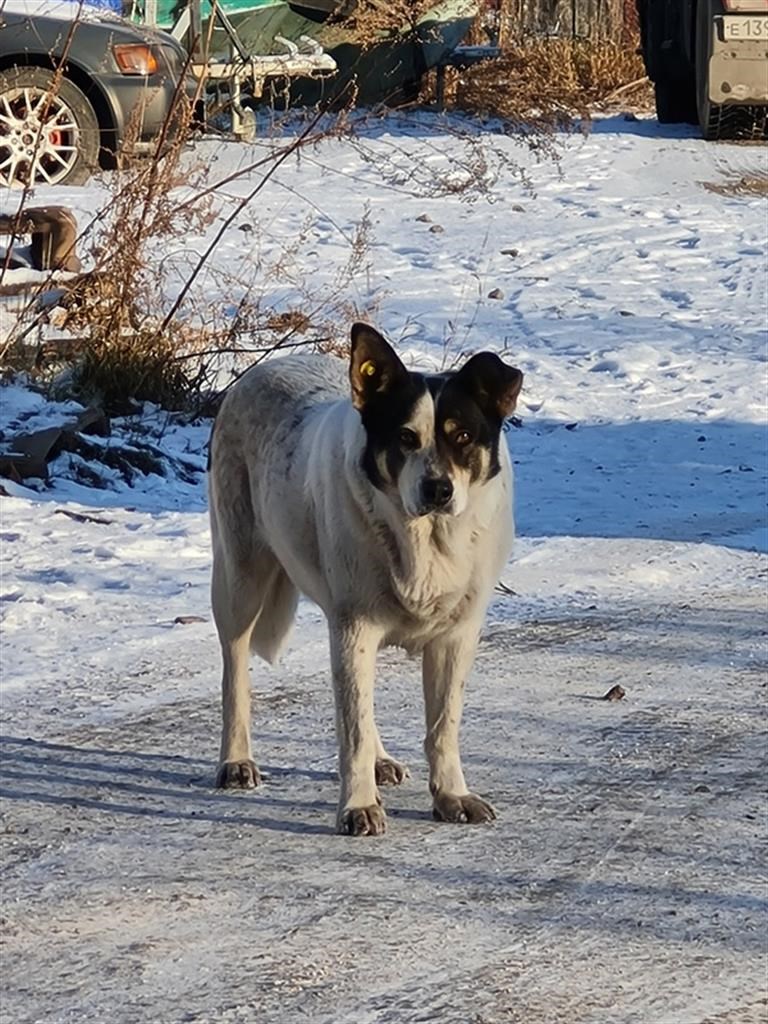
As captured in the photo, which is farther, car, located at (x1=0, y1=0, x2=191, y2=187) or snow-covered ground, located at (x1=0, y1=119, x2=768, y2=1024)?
car, located at (x1=0, y1=0, x2=191, y2=187)

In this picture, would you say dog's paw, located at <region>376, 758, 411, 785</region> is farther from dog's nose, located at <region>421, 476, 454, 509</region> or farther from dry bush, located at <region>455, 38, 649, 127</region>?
dry bush, located at <region>455, 38, 649, 127</region>

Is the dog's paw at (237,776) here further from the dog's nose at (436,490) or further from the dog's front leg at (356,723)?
the dog's nose at (436,490)

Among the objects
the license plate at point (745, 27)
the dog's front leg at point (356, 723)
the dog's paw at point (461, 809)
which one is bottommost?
the dog's paw at point (461, 809)

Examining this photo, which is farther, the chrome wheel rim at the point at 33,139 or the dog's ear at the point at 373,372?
the chrome wheel rim at the point at 33,139

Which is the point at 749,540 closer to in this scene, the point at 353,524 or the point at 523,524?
the point at 523,524

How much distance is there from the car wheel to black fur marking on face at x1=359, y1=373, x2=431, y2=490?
28.9 ft

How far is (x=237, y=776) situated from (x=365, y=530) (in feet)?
3.04

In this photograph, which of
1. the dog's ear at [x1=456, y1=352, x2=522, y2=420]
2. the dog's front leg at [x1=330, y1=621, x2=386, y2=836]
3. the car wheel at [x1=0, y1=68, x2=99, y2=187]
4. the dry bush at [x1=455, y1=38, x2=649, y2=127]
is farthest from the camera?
the dry bush at [x1=455, y1=38, x2=649, y2=127]

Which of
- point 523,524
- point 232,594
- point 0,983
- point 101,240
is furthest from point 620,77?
point 0,983

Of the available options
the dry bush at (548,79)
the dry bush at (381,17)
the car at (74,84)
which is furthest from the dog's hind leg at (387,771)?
the dry bush at (381,17)

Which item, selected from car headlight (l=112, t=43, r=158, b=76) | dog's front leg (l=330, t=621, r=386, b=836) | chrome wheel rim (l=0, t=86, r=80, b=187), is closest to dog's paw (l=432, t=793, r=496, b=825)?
dog's front leg (l=330, t=621, r=386, b=836)

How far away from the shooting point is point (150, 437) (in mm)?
10016

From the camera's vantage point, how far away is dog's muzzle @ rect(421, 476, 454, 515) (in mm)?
4711

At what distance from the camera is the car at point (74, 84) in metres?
13.9
